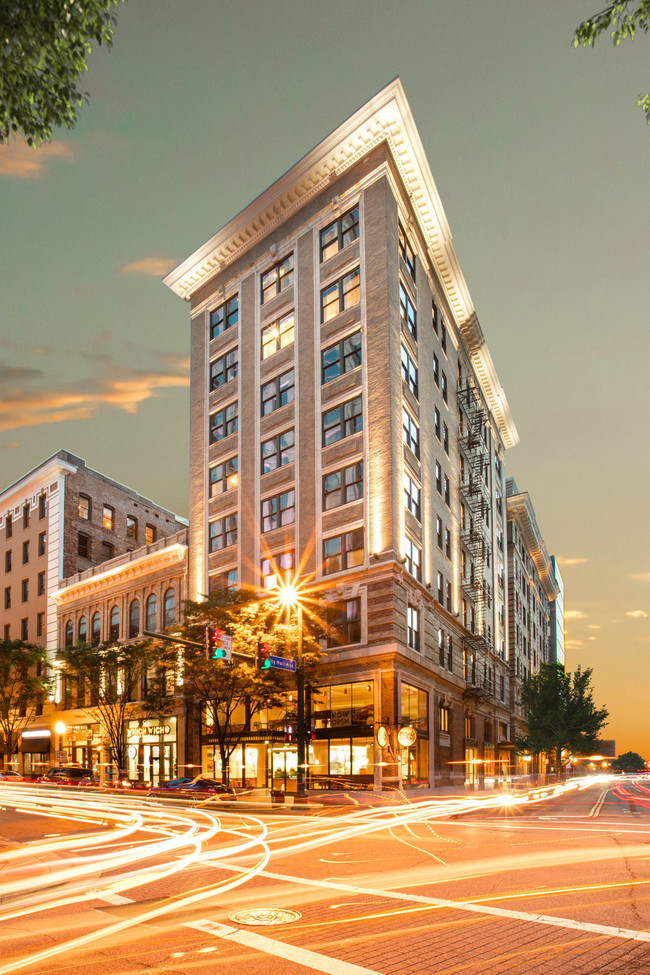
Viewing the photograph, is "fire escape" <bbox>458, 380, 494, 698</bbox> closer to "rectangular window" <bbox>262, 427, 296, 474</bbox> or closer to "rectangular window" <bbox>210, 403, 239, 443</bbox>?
"rectangular window" <bbox>262, 427, 296, 474</bbox>

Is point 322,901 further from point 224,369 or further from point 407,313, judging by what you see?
point 224,369

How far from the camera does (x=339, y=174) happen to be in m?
49.8

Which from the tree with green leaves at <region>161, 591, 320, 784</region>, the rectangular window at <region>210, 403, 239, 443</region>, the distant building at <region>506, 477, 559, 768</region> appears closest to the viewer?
the tree with green leaves at <region>161, 591, 320, 784</region>

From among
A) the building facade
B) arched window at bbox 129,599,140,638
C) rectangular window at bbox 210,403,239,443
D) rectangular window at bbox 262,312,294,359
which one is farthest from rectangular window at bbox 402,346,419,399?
arched window at bbox 129,599,140,638

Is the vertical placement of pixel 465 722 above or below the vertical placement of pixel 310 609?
below

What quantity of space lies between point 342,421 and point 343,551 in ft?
24.6

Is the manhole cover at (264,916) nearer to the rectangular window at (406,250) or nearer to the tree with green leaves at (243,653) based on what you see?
the tree with green leaves at (243,653)

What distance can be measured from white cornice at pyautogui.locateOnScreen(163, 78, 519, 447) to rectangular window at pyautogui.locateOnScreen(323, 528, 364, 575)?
→ 72.9 ft

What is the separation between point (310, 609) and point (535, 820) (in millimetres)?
18957

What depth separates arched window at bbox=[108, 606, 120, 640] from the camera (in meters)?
61.8

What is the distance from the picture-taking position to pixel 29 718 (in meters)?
66.6

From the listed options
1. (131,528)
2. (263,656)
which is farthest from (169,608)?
(263,656)

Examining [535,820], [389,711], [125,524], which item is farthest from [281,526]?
[125,524]

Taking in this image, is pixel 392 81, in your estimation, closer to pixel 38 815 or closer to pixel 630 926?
pixel 38 815
